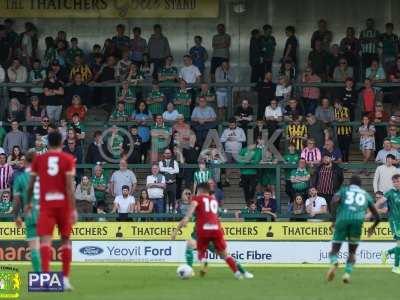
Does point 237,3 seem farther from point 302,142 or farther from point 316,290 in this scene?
point 316,290

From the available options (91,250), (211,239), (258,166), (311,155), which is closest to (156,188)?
(91,250)

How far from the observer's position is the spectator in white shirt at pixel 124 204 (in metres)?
28.8

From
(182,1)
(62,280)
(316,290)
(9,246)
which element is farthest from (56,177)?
(182,1)

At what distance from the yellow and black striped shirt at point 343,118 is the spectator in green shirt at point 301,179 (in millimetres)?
1817

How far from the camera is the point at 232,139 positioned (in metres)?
29.9

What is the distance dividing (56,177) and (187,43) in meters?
20.0

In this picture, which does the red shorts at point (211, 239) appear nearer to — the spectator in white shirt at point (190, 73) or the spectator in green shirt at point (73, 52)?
the spectator in white shirt at point (190, 73)

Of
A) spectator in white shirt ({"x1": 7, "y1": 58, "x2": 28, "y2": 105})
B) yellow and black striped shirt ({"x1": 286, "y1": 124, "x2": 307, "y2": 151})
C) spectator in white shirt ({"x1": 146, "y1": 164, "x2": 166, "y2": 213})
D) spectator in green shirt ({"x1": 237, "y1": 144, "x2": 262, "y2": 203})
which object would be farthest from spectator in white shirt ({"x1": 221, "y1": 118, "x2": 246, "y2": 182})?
spectator in white shirt ({"x1": 7, "y1": 58, "x2": 28, "y2": 105})

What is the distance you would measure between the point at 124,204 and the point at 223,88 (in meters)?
5.02

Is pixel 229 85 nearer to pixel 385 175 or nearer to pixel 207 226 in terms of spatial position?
pixel 385 175

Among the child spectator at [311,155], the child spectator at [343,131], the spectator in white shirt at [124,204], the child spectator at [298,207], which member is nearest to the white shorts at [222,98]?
the child spectator at [343,131]

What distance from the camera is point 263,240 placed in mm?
27734

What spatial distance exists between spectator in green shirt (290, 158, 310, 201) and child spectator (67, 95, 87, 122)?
582 cm

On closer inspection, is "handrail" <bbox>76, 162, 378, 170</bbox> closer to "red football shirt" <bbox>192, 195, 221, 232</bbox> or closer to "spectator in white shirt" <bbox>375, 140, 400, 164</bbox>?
"spectator in white shirt" <bbox>375, 140, 400, 164</bbox>
